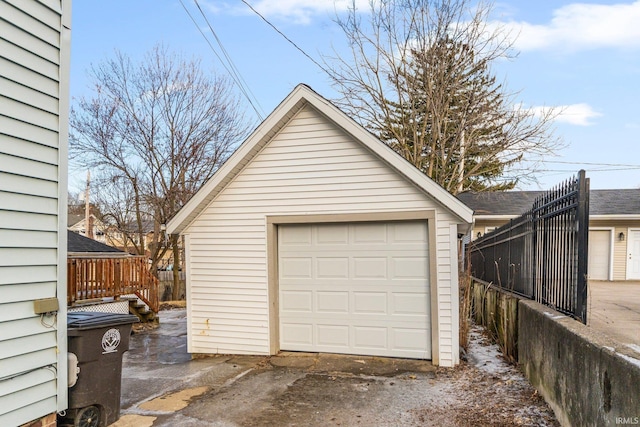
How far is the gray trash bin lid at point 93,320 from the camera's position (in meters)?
4.28

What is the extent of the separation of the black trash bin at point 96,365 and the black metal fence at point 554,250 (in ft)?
14.8

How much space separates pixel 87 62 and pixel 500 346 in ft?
62.0

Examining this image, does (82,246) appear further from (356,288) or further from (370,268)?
(370,268)

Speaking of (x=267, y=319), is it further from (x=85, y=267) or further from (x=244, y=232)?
(x=85, y=267)

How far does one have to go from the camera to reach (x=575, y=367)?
3736 mm

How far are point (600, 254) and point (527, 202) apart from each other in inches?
131

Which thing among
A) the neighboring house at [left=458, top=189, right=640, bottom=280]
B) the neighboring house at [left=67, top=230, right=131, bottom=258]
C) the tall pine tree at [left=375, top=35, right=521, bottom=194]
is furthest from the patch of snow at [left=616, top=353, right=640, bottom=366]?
the neighboring house at [left=458, top=189, right=640, bottom=280]

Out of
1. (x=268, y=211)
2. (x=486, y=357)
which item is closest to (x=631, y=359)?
(x=486, y=357)

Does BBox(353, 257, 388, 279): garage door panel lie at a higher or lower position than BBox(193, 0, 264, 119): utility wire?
lower

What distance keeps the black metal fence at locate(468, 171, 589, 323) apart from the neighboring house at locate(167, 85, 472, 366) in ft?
3.07

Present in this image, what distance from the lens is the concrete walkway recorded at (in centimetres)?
615

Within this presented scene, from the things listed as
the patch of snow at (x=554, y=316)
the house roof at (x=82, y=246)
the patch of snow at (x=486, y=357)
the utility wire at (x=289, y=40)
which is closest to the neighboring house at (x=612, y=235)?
the utility wire at (x=289, y=40)

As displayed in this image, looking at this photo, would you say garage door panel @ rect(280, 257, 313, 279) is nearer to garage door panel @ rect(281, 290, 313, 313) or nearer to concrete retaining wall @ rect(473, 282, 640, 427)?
garage door panel @ rect(281, 290, 313, 313)

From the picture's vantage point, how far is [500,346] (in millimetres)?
7480
